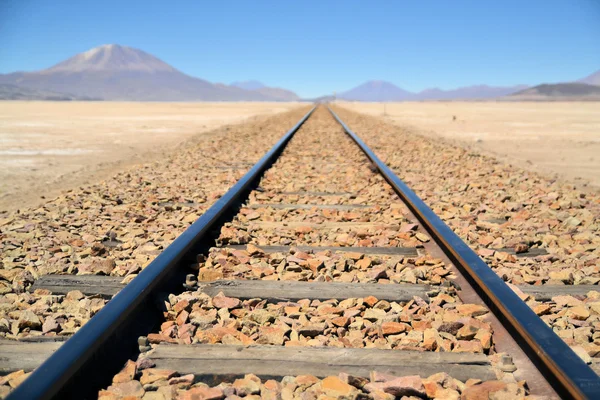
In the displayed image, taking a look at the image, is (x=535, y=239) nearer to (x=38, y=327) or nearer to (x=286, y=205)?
(x=286, y=205)

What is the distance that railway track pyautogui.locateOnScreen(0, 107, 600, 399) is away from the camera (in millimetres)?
1891

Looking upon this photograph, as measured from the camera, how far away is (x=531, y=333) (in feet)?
6.57

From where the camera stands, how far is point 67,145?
14195 mm

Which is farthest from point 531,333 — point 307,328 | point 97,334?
point 97,334

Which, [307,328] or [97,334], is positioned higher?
[97,334]

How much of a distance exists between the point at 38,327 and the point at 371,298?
169cm

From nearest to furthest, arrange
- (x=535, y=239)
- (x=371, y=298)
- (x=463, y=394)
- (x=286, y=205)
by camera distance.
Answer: (x=463, y=394) → (x=371, y=298) → (x=535, y=239) → (x=286, y=205)

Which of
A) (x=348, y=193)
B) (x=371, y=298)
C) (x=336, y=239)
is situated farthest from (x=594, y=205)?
(x=371, y=298)

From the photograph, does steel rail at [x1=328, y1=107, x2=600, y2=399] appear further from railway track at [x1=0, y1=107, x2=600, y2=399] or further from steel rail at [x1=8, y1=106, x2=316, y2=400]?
steel rail at [x1=8, y1=106, x2=316, y2=400]

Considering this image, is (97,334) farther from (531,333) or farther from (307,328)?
(531,333)

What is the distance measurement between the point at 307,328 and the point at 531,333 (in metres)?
0.96

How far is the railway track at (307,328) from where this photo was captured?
6.20 feet

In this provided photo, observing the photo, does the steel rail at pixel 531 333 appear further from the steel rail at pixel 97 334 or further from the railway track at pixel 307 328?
the steel rail at pixel 97 334

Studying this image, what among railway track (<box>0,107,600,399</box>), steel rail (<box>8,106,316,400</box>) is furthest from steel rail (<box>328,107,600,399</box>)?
steel rail (<box>8,106,316,400</box>)
